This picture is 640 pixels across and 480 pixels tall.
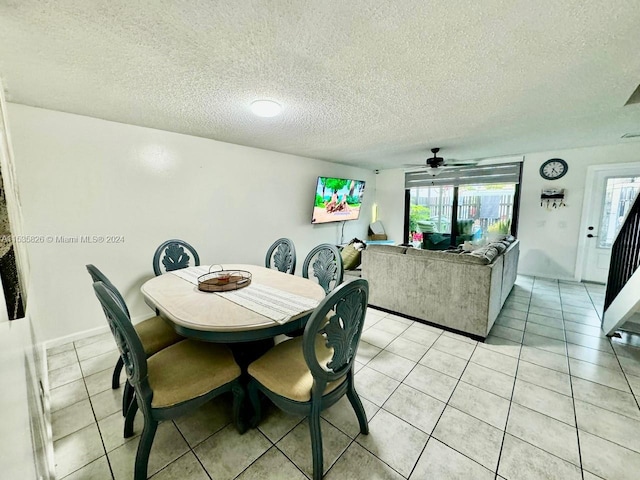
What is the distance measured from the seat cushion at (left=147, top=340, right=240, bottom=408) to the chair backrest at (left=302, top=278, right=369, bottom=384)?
21.5 inches

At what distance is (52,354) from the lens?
230cm

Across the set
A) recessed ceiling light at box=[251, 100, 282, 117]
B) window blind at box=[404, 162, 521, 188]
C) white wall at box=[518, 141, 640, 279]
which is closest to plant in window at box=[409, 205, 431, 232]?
window blind at box=[404, 162, 521, 188]

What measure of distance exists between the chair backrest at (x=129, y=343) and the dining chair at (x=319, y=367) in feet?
1.63

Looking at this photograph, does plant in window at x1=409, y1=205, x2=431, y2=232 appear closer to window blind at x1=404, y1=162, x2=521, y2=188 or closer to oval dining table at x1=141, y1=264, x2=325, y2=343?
window blind at x1=404, y1=162, x2=521, y2=188

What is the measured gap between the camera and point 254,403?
5.06ft

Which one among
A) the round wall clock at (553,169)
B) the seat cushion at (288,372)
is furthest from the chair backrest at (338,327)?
the round wall clock at (553,169)

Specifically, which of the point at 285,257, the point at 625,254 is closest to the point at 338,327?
the point at 285,257

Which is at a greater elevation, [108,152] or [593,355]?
[108,152]

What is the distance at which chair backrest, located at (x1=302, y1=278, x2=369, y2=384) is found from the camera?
112 cm

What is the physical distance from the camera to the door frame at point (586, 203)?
382 centimetres

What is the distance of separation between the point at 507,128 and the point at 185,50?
313cm

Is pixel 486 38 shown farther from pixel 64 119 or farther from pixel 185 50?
pixel 64 119

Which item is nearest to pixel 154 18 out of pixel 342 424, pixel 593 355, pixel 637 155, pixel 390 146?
pixel 342 424

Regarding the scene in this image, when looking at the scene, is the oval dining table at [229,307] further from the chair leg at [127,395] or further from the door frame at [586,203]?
the door frame at [586,203]
